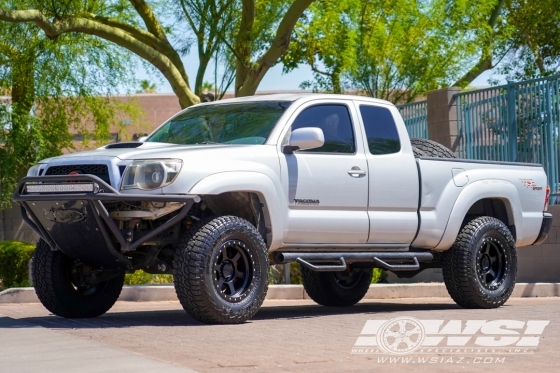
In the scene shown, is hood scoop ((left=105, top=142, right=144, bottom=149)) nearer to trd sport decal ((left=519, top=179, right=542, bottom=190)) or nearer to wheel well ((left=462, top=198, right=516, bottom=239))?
wheel well ((left=462, top=198, right=516, bottom=239))

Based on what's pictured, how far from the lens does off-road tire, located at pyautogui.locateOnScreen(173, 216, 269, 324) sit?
8555 millimetres

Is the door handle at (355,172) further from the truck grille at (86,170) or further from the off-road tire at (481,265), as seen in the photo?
the truck grille at (86,170)

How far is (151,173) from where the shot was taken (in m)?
8.59

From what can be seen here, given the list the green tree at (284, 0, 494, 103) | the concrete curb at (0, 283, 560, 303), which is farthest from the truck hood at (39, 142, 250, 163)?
the green tree at (284, 0, 494, 103)

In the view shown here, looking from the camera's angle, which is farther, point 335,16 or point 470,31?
point 470,31

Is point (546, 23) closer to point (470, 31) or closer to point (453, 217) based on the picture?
point (470, 31)

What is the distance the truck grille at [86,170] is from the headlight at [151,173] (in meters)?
0.19

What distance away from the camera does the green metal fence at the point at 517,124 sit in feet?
49.3

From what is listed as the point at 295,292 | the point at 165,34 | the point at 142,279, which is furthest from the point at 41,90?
the point at 295,292

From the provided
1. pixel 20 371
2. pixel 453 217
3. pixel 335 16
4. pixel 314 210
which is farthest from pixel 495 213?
pixel 335 16

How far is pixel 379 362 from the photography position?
21.7ft

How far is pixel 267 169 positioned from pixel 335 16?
13434 mm

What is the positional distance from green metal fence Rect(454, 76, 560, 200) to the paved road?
493 cm

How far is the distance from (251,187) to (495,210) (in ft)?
12.1
